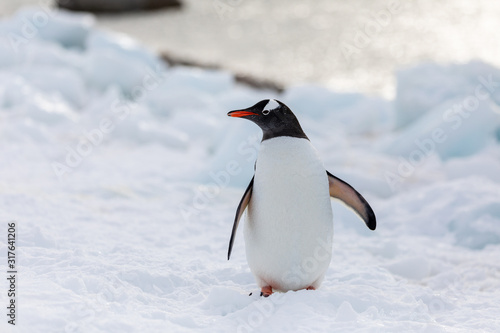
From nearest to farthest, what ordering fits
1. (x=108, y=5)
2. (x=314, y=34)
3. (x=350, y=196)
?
1. (x=350, y=196)
2. (x=314, y=34)
3. (x=108, y=5)

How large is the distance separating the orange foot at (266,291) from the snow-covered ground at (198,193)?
0.08 metres

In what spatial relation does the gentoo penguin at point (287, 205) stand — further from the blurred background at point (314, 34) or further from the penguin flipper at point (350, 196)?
the blurred background at point (314, 34)

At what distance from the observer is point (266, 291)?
2711mm

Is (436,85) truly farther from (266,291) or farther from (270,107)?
(266,291)

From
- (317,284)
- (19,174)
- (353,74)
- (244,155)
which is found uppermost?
(317,284)

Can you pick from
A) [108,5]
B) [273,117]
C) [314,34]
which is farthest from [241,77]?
[108,5]

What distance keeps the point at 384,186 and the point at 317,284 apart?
8.54ft

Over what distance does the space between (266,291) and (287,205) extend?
0.40 metres

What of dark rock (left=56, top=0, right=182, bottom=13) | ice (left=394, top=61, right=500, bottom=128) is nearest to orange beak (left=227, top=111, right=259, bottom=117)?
ice (left=394, top=61, right=500, bottom=128)

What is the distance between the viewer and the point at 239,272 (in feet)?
10.3

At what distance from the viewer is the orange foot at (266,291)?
266 cm

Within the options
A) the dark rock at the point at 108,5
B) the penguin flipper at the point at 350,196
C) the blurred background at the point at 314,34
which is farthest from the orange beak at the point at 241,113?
the dark rock at the point at 108,5

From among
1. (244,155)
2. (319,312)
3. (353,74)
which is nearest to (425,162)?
(244,155)

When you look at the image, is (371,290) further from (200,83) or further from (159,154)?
(200,83)
